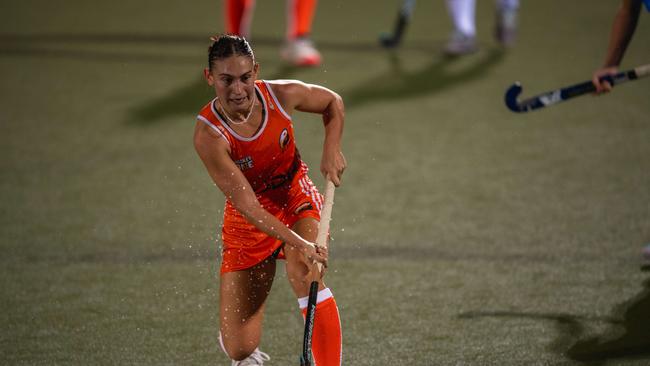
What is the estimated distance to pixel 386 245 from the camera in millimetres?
3910

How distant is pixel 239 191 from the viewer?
2494 mm

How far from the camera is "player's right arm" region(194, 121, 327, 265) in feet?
8.06

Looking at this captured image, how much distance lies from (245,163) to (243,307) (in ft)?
1.44

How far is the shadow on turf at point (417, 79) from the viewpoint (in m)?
5.96

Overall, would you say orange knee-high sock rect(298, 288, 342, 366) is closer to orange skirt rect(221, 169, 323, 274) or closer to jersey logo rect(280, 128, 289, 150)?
orange skirt rect(221, 169, 323, 274)

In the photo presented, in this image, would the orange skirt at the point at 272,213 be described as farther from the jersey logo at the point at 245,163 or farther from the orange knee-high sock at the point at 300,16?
the orange knee-high sock at the point at 300,16

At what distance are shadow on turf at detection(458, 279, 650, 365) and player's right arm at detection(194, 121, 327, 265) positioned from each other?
3.23 feet

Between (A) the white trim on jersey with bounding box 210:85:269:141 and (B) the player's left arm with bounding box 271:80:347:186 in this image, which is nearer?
(A) the white trim on jersey with bounding box 210:85:269:141

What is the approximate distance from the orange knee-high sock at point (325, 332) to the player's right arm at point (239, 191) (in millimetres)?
183

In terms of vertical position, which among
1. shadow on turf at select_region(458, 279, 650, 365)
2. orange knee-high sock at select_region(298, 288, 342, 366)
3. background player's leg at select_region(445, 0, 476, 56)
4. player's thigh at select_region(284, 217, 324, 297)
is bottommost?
shadow on turf at select_region(458, 279, 650, 365)

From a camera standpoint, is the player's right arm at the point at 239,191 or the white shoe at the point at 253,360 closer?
the player's right arm at the point at 239,191

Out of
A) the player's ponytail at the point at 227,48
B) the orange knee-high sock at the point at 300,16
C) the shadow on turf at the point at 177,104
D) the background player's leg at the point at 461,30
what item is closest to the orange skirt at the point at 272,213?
the player's ponytail at the point at 227,48

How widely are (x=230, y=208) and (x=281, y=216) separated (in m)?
0.16

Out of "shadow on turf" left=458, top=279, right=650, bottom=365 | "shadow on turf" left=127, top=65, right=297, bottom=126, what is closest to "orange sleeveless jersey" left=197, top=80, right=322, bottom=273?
"shadow on turf" left=458, top=279, right=650, bottom=365
